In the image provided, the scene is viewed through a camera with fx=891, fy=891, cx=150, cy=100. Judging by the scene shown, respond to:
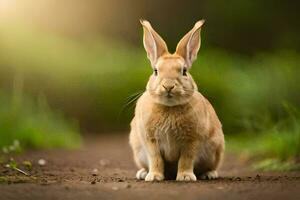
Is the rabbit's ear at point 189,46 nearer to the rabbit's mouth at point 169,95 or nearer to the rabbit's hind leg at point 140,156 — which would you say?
the rabbit's mouth at point 169,95

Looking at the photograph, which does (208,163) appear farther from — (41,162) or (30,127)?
(30,127)

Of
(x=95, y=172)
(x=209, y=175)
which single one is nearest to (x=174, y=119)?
(x=209, y=175)

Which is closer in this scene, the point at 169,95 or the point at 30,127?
the point at 169,95

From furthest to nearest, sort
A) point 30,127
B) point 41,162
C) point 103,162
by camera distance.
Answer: point 30,127 < point 103,162 < point 41,162

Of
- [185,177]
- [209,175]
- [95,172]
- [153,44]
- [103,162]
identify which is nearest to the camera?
[185,177]

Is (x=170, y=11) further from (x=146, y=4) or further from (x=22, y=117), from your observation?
(x=22, y=117)

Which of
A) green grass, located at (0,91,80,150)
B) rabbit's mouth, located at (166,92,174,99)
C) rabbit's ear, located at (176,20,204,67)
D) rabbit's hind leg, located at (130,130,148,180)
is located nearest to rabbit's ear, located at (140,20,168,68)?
rabbit's ear, located at (176,20,204,67)

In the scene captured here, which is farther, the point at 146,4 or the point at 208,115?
the point at 146,4

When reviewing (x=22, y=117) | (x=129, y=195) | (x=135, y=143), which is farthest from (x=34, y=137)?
(x=129, y=195)
